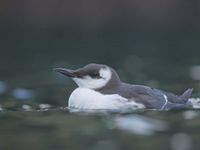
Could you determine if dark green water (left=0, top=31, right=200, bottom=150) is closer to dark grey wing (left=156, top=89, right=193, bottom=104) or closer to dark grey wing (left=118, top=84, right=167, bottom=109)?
dark grey wing (left=118, top=84, right=167, bottom=109)

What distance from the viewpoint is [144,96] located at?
11852 mm

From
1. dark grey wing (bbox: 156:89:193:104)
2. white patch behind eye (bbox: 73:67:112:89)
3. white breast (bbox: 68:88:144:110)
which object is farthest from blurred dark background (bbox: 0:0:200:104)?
dark grey wing (bbox: 156:89:193:104)

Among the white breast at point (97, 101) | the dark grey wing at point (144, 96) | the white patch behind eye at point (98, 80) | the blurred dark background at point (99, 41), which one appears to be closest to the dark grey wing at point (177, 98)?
the dark grey wing at point (144, 96)

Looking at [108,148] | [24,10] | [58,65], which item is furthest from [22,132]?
[24,10]

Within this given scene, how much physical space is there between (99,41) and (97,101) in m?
16.2

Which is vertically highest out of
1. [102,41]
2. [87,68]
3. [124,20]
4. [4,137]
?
[124,20]

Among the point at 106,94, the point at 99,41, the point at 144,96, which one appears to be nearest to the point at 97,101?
the point at 106,94

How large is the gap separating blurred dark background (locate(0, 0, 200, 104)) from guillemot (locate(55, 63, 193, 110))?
153 centimetres

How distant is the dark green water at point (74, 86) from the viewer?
9602 mm

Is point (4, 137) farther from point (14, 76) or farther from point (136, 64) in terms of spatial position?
point (136, 64)

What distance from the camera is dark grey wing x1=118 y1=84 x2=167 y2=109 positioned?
1173cm

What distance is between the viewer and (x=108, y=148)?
29.7ft

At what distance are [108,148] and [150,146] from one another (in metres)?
0.45

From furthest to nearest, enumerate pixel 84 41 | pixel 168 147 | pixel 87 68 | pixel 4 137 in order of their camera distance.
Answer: pixel 84 41, pixel 87 68, pixel 4 137, pixel 168 147
